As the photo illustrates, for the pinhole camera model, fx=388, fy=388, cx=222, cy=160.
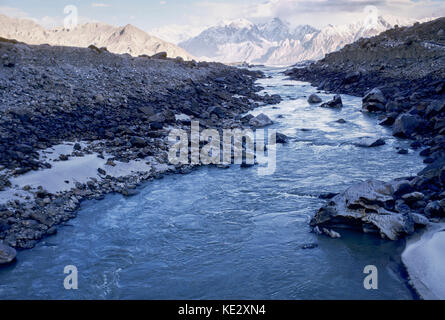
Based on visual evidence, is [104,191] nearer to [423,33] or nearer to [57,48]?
[57,48]

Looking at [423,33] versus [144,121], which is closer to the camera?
[144,121]

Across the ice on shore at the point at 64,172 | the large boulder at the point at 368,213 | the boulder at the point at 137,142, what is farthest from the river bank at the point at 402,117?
the boulder at the point at 137,142

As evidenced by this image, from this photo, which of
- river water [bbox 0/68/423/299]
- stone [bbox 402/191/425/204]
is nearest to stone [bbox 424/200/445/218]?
stone [bbox 402/191/425/204]

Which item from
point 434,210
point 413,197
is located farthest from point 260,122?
point 434,210

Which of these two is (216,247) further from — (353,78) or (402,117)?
(353,78)

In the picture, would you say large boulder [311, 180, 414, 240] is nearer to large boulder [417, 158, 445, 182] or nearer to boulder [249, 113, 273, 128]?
large boulder [417, 158, 445, 182]
